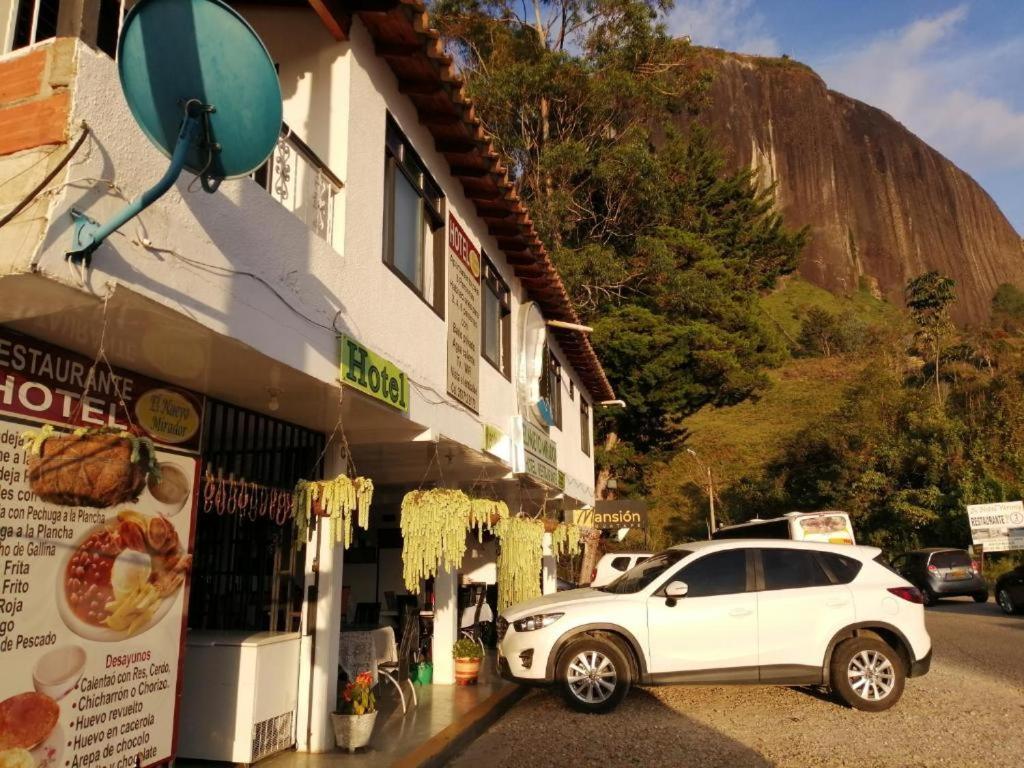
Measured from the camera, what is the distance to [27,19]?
184 inches

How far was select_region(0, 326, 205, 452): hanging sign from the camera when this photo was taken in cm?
422

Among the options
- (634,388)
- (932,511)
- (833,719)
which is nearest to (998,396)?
(932,511)

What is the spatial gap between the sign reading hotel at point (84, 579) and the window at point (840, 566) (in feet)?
22.5

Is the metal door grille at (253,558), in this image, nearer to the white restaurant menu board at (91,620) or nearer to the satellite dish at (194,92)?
the white restaurant menu board at (91,620)

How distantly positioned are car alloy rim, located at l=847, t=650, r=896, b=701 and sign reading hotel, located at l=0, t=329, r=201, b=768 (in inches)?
269

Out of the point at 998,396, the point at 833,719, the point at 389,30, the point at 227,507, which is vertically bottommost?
the point at 833,719

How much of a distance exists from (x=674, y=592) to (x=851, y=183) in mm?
88286

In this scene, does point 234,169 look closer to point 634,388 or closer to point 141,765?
point 141,765

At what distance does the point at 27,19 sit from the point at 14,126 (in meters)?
1.32

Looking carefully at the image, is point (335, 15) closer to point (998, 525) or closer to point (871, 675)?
point (871, 675)

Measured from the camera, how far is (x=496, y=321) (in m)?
11.6

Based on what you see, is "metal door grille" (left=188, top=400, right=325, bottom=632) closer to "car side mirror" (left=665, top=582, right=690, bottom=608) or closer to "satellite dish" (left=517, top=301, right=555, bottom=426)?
"car side mirror" (left=665, top=582, right=690, bottom=608)

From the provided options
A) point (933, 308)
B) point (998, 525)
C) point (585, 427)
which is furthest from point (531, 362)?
point (933, 308)

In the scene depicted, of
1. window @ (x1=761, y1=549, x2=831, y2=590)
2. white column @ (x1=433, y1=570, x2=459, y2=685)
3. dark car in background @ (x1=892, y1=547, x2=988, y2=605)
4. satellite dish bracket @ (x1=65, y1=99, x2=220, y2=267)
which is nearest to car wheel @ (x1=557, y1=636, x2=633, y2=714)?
window @ (x1=761, y1=549, x2=831, y2=590)
